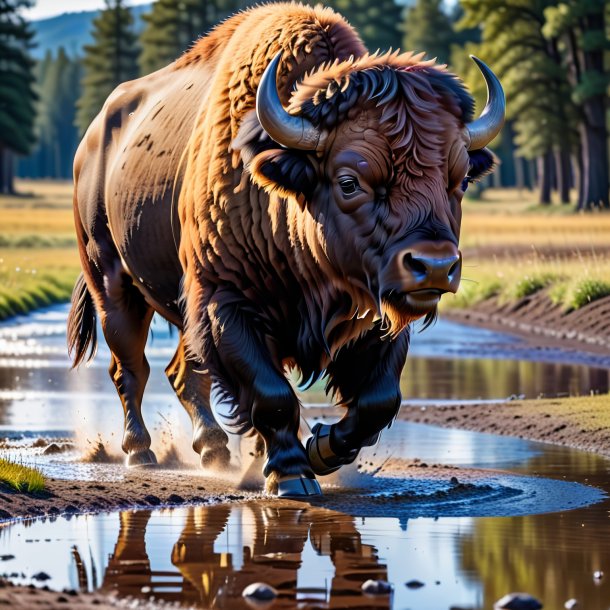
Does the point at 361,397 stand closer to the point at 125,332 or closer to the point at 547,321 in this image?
the point at 125,332

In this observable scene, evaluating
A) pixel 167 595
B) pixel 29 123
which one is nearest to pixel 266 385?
pixel 167 595

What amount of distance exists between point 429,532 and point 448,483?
1.64 m

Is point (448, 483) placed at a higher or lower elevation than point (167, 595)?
lower

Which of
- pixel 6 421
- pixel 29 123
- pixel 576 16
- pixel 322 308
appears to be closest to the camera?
pixel 322 308

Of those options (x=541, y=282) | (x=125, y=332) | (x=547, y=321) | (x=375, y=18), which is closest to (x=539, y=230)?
(x=541, y=282)

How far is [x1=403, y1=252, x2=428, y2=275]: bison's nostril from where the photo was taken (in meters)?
7.63

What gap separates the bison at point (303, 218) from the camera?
26.3ft

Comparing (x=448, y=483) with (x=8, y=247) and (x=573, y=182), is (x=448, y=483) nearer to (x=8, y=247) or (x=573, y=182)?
(x=8, y=247)

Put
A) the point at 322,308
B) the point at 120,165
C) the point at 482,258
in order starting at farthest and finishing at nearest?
1. the point at 482,258
2. the point at 120,165
3. the point at 322,308

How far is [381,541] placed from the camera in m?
7.30

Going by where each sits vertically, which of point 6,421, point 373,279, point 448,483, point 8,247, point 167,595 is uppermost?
point 373,279

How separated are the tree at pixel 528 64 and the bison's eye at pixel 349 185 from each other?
38.0 m

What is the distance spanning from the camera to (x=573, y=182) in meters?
103

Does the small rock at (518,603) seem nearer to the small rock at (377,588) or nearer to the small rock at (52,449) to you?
the small rock at (377,588)
